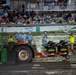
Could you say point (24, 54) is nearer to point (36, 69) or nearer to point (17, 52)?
point (17, 52)

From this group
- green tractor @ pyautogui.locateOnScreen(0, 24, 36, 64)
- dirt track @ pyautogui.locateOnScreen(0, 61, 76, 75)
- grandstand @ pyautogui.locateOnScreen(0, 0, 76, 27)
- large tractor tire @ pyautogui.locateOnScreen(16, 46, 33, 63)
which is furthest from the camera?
grandstand @ pyautogui.locateOnScreen(0, 0, 76, 27)

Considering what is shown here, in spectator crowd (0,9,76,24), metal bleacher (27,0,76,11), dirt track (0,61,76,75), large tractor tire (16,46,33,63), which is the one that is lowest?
dirt track (0,61,76,75)

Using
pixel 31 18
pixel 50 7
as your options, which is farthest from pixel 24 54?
pixel 50 7

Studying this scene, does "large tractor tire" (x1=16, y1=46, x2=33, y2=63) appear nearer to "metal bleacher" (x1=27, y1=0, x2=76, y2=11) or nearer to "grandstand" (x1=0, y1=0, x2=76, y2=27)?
"grandstand" (x1=0, y1=0, x2=76, y2=27)

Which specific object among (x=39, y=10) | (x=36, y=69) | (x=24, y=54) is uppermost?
(x=39, y=10)

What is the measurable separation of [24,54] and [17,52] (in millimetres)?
364

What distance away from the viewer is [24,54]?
542 inches

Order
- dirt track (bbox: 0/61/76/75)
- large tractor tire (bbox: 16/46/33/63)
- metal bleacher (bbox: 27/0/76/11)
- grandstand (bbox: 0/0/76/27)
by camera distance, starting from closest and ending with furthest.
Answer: dirt track (bbox: 0/61/76/75) < large tractor tire (bbox: 16/46/33/63) < grandstand (bbox: 0/0/76/27) < metal bleacher (bbox: 27/0/76/11)

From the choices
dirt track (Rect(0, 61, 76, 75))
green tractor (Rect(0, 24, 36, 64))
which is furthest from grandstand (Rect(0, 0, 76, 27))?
dirt track (Rect(0, 61, 76, 75))

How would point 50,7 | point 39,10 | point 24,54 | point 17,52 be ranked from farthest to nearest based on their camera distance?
point 50,7 < point 39,10 < point 24,54 < point 17,52

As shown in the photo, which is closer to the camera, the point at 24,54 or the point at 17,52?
the point at 17,52

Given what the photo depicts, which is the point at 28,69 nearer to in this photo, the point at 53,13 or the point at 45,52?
the point at 45,52

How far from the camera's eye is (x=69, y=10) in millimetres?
28156

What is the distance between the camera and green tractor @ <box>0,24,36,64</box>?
13456 mm
